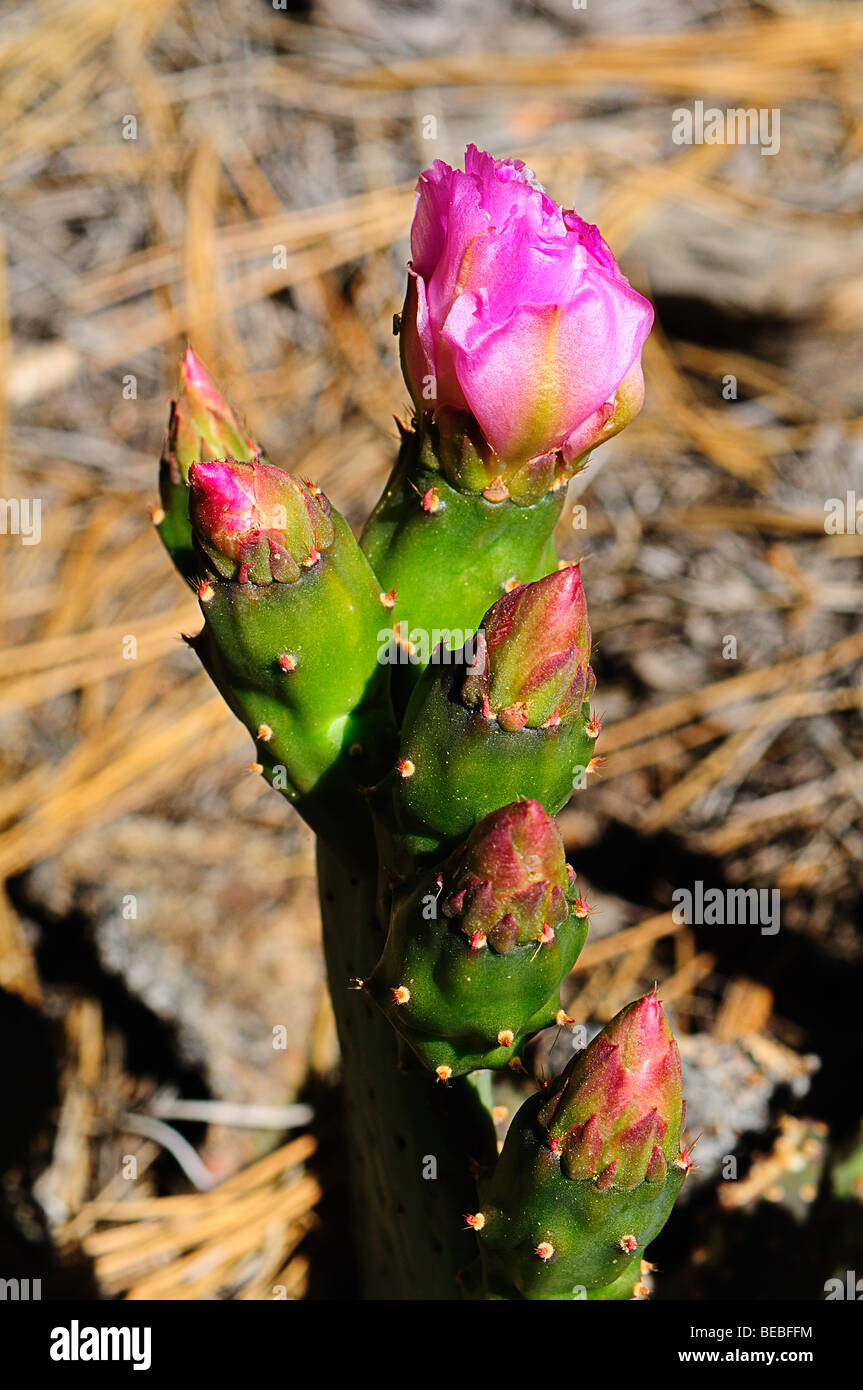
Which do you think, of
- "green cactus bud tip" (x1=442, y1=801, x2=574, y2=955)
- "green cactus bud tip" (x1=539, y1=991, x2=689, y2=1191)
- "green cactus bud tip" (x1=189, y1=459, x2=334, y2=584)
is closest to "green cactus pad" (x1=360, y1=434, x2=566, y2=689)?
"green cactus bud tip" (x1=189, y1=459, x2=334, y2=584)

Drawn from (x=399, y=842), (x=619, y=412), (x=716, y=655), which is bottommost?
(x=716, y=655)

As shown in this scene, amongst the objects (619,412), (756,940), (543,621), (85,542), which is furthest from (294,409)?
(543,621)

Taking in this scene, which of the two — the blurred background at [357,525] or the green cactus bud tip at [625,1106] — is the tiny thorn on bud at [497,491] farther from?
the blurred background at [357,525]

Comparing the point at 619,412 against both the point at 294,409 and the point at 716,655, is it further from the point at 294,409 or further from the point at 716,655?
the point at 294,409

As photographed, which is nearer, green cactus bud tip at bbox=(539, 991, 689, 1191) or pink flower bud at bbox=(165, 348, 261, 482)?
green cactus bud tip at bbox=(539, 991, 689, 1191)

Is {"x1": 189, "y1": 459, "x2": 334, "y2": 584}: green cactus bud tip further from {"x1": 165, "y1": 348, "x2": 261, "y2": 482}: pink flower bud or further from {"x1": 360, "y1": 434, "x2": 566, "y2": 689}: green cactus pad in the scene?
{"x1": 165, "y1": 348, "x2": 261, "y2": 482}: pink flower bud

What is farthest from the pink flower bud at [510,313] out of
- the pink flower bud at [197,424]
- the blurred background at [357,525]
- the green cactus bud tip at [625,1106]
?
the blurred background at [357,525]
